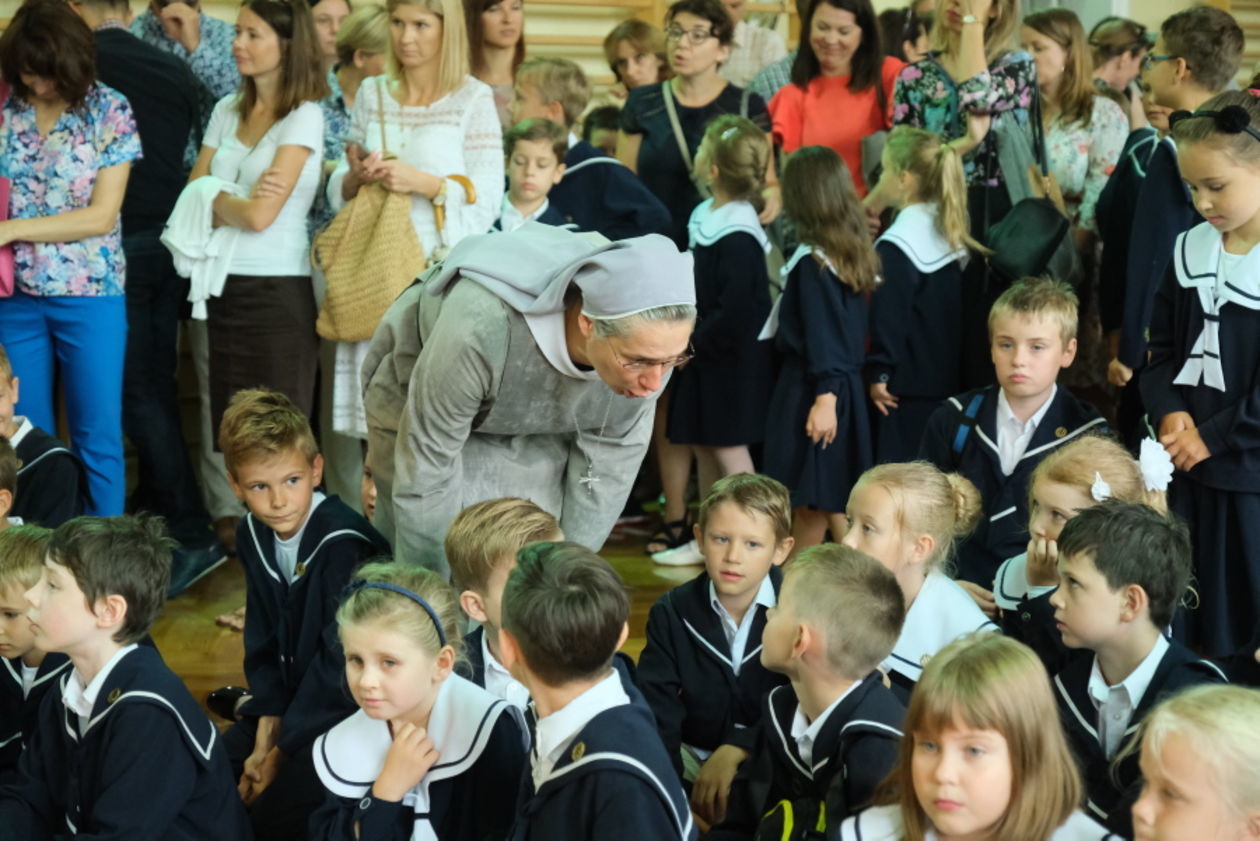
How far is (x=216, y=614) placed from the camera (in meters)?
4.02

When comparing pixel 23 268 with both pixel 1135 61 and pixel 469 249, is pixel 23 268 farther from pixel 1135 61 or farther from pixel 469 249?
pixel 1135 61

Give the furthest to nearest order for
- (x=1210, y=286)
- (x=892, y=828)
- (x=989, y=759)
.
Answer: (x=1210, y=286)
(x=892, y=828)
(x=989, y=759)

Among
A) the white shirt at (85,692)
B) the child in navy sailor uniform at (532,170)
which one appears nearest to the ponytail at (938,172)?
the child in navy sailor uniform at (532,170)

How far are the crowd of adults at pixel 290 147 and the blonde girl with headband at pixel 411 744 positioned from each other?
178cm

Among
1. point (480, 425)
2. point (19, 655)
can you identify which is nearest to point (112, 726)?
point (19, 655)

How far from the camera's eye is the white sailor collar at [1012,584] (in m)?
2.87

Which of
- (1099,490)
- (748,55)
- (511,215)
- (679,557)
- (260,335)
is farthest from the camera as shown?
(748,55)

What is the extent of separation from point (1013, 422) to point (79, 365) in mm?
2419

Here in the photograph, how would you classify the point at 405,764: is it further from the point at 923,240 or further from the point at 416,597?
the point at 923,240

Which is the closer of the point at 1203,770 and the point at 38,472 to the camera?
the point at 1203,770

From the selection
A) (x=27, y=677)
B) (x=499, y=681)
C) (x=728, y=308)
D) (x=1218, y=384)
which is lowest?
(x=27, y=677)

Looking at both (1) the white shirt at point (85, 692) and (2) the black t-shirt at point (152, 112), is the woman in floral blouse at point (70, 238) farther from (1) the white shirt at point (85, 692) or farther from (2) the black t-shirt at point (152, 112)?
(1) the white shirt at point (85, 692)

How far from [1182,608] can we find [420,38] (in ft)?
7.54

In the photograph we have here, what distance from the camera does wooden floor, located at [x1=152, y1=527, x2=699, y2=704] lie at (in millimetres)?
3594
